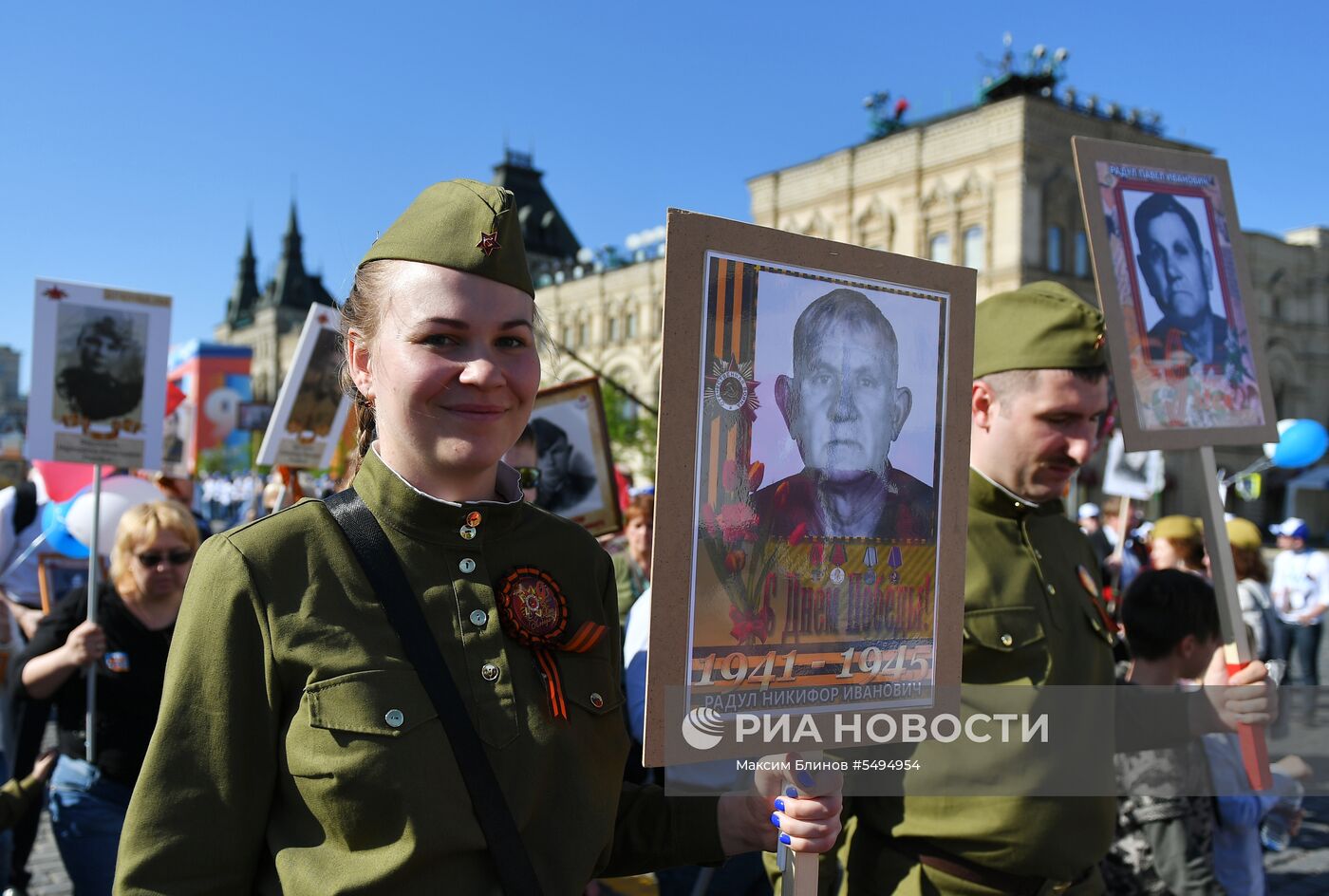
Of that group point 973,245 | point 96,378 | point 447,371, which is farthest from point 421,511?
point 973,245

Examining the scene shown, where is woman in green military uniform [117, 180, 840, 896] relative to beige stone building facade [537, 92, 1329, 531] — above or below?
below

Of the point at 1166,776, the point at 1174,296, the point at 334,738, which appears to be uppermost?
the point at 1174,296

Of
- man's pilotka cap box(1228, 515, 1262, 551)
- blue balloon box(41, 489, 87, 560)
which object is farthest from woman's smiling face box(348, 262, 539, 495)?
man's pilotka cap box(1228, 515, 1262, 551)

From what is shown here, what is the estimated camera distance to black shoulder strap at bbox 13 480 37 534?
5.86 metres

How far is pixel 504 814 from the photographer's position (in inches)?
63.5

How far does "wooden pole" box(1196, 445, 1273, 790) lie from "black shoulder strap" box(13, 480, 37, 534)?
566cm

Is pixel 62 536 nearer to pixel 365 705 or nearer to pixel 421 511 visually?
pixel 421 511

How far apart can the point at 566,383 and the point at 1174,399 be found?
3038mm

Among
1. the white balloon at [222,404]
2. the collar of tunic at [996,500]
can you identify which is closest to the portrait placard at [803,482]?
the collar of tunic at [996,500]

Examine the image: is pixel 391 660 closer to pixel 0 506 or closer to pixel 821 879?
pixel 821 879

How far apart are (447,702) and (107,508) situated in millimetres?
4387

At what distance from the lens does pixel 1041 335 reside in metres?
2.78

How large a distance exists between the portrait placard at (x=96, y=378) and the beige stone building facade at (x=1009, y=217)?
84.4 feet

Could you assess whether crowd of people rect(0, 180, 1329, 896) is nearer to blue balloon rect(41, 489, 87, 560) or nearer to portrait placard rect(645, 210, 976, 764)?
portrait placard rect(645, 210, 976, 764)
